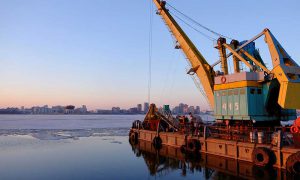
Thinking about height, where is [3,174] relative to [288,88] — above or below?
below

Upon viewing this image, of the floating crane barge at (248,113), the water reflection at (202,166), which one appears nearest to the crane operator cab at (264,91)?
the floating crane barge at (248,113)

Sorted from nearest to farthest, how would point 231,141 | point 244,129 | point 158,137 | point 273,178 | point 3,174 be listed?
point 273,178, point 3,174, point 231,141, point 244,129, point 158,137

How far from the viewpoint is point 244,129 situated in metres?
27.5

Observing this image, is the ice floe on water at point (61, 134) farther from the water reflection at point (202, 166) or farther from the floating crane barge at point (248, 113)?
the water reflection at point (202, 166)

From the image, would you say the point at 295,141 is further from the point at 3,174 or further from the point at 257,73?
the point at 3,174

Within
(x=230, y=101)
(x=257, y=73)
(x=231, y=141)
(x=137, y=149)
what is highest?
(x=257, y=73)

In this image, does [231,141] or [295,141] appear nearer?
[295,141]

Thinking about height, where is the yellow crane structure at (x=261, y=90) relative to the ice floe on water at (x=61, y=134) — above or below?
above

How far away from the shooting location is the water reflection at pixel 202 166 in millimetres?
21202

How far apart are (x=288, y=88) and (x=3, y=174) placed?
80.2 feet

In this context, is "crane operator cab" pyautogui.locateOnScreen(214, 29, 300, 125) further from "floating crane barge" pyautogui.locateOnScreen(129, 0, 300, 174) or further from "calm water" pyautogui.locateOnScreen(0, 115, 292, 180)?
"calm water" pyautogui.locateOnScreen(0, 115, 292, 180)

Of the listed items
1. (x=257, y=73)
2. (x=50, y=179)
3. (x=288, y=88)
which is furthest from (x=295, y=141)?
(x=50, y=179)

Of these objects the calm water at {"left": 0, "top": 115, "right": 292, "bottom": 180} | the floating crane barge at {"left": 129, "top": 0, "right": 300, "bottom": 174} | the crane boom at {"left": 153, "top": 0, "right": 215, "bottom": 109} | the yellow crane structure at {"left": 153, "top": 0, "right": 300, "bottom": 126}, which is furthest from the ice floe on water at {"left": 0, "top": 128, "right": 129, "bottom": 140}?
the yellow crane structure at {"left": 153, "top": 0, "right": 300, "bottom": 126}

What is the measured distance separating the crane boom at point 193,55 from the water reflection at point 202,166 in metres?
9.13
